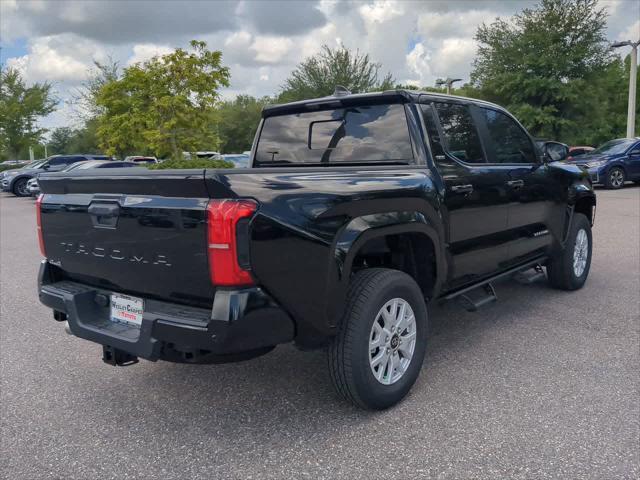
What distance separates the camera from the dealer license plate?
2.96 metres

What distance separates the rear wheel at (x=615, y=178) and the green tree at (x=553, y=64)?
1344 centimetres

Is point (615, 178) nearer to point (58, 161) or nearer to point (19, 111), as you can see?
point (58, 161)

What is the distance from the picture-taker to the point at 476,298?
13.9ft

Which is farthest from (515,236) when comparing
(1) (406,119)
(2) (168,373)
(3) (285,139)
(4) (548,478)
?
(2) (168,373)

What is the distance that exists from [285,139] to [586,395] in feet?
8.96

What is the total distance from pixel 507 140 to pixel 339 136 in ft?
5.33

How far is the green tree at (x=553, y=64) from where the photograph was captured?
30031 millimetres

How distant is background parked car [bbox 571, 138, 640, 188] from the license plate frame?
16807 mm

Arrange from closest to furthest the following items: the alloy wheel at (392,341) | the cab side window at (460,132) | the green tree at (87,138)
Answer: the alloy wheel at (392,341) → the cab side window at (460,132) → the green tree at (87,138)

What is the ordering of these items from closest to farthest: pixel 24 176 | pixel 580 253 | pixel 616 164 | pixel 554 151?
pixel 554 151, pixel 580 253, pixel 616 164, pixel 24 176

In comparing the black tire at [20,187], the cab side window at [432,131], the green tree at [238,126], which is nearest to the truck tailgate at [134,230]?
the cab side window at [432,131]

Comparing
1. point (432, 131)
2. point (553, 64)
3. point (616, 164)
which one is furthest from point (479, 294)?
point (553, 64)

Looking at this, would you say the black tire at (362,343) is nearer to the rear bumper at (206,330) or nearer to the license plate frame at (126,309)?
the rear bumper at (206,330)

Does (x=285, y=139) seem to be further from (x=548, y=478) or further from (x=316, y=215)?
(x=548, y=478)
